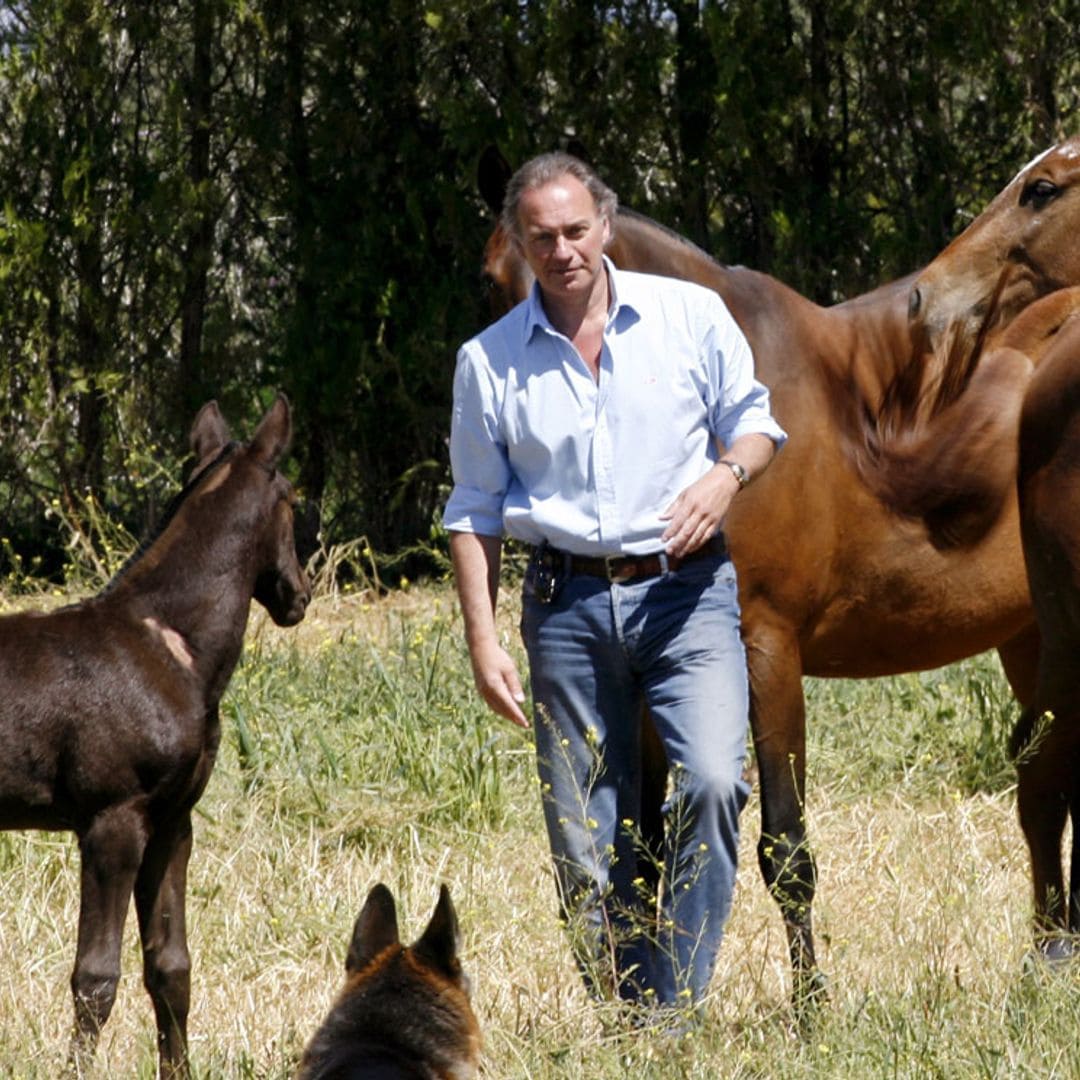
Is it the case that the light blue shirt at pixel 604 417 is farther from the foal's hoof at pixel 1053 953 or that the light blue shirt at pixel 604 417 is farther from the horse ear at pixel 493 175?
the horse ear at pixel 493 175

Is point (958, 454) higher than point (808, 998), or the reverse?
point (958, 454)

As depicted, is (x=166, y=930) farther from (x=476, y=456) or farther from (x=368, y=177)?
(x=368, y=177)

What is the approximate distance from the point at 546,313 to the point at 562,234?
0.22m

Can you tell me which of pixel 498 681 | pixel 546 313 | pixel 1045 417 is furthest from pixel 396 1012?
pixel 1045 417

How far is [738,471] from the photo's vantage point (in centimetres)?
421

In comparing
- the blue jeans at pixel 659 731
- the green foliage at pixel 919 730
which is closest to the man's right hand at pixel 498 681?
the blue jeans at pixel 659 731

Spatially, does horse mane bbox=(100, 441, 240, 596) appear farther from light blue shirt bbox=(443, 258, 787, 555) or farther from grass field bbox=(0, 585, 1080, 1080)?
grass field bbox=(0, 585, 1080, 1080)

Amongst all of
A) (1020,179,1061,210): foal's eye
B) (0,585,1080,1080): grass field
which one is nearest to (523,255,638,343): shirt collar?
(1020,179,1061,210): foal's eye

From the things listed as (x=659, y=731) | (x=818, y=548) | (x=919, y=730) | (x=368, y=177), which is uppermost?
(x=368, y=177)

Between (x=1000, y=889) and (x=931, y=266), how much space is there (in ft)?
6.21

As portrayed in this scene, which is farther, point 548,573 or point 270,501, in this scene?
point 270,501

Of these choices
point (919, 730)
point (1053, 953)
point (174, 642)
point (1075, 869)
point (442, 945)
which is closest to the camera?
point (442, 945)

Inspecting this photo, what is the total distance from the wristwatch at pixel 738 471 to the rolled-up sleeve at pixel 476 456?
535mm

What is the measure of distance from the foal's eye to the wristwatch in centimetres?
134
